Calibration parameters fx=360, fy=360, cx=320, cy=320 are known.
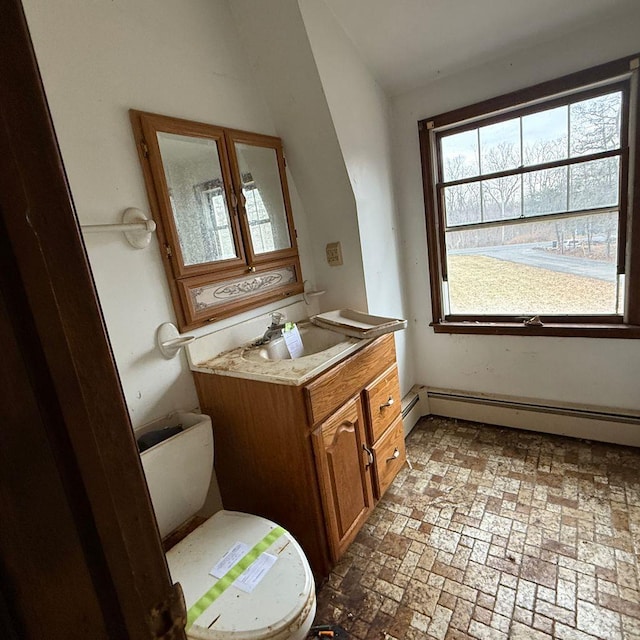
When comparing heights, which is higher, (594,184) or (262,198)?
(262,198)

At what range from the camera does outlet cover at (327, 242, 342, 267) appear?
6.56 feet

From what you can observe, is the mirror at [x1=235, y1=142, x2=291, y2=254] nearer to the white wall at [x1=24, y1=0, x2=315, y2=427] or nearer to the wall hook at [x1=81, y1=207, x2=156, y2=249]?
the white wall at [x1=24, y1=0, x2=315, y2=427]

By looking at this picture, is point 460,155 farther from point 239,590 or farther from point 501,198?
point 239,590

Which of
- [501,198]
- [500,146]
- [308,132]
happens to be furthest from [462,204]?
[308,132]

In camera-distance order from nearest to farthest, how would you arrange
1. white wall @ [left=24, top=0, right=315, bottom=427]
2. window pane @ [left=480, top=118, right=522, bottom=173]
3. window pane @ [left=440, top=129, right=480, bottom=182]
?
white wall @ [left=24, top=0, right=315, bottom=427] → window pane @ [left=480, top=118, right=522, bottom=173] → window pane @ [left=440, top=129, right=480, bottom=182]

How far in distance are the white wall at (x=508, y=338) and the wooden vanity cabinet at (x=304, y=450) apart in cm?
99

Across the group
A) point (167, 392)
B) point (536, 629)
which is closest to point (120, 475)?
point (167, 392)

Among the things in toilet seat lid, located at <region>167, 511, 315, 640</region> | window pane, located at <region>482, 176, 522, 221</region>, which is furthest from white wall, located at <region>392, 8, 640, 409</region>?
toilet seat lid, located at <region>167, 511, 315, 640</region>

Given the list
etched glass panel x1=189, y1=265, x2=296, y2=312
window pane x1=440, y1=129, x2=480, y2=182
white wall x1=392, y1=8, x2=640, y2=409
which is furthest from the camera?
window pane x1=440, y1=129, x2=480, y2=182

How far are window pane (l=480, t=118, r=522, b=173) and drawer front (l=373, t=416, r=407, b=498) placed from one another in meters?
1.53

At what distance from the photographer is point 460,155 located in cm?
215

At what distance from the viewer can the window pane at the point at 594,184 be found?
180cm

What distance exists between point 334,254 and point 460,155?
3.24 feet

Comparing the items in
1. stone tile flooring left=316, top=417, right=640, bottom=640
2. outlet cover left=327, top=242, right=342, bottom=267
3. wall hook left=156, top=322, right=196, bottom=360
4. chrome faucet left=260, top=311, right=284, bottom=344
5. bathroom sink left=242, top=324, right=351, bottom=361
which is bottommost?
stone tile flooring left=316, top=417, right=640, bottom=640
